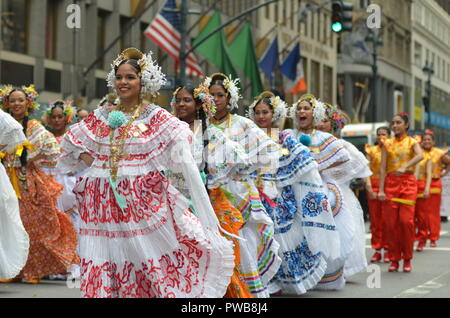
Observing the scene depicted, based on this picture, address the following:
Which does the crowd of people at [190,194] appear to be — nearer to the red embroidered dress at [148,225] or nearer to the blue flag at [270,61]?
the red embroidered dress at [148,225]

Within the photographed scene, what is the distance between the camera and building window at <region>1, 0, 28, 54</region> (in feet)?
82.7

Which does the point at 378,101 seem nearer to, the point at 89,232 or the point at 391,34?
the point at 391,34

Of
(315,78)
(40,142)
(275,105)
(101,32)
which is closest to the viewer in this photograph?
(275,105)

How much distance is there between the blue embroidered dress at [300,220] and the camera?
10430 mm

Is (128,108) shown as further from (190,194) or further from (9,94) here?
(9,94)

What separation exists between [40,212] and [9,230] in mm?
1767

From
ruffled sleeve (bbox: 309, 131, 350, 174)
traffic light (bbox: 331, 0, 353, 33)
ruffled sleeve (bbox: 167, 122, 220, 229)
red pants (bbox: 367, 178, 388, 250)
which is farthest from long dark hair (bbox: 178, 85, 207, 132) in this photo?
traffic light (bbox: 331, 0, 353, 33)

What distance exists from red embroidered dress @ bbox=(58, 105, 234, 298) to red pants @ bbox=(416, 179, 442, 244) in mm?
10037

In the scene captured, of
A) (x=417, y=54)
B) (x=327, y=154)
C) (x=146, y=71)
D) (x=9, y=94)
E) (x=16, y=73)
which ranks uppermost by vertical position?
(x=417, y=54)

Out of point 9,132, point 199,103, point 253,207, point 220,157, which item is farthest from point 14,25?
point 199,103

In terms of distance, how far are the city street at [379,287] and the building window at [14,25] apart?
14.7 m

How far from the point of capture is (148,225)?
6758 millimetres

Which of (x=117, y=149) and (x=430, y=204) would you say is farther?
→ (x=430, y=204)

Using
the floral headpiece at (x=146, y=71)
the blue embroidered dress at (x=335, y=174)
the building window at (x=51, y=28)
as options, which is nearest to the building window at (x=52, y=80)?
the building window at (x=51, y=28)
